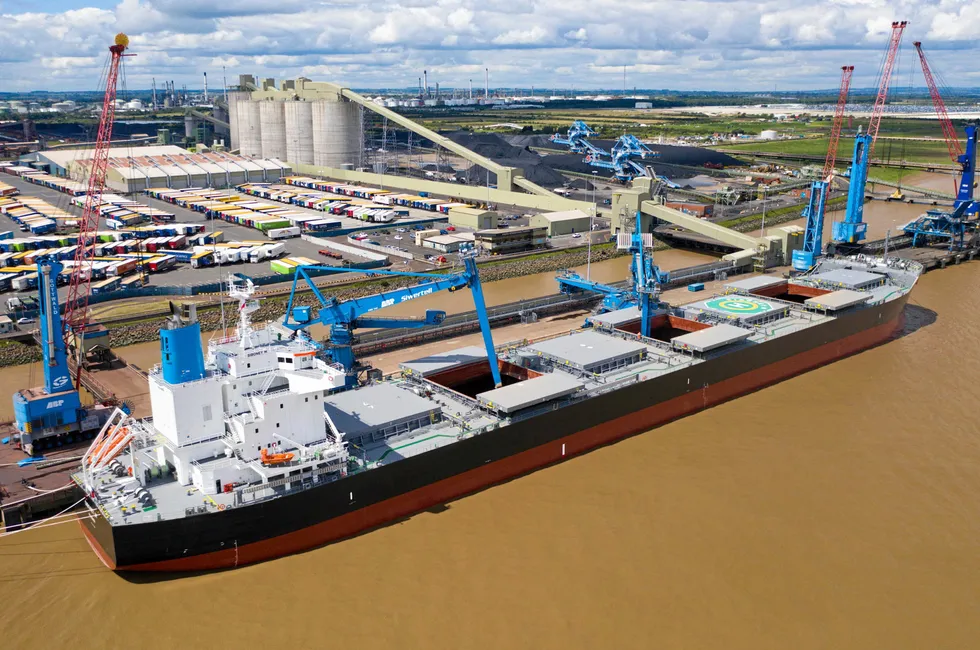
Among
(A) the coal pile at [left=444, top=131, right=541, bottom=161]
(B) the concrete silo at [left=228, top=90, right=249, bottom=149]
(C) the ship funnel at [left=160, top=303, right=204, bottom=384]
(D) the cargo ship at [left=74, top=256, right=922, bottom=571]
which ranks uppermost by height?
(B) the concrete silo at [left=228, top=90, right=249, bottom=149]

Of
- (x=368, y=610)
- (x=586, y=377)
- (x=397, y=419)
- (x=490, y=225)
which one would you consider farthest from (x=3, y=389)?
(x=490, y=225)

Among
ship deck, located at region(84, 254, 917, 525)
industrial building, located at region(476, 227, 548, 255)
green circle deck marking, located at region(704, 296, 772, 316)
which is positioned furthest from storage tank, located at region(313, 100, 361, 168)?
green circle deck marking, located at region(704, 296, 772, 316)

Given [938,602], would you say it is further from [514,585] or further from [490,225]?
[490,225]

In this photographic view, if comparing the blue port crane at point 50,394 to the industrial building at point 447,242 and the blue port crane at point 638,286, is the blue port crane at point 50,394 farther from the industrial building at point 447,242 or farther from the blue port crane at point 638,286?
the industrial building at point 447,242

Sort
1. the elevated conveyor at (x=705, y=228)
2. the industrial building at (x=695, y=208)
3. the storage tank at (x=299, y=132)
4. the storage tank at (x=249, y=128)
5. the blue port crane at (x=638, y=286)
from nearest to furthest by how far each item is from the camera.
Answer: the blue port crane at (x=638, y=286), the elevated conveyor at (x=705, y=228), the industrial building at (x=695, y=208), the storage tank at (x=299, y=132), the storage tank at (x=249, y=128)

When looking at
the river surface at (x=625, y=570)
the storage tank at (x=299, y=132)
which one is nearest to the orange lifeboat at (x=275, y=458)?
the river surface at (x=625, y=570)

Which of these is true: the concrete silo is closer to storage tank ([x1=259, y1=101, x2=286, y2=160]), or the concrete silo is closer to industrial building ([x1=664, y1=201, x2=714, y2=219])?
storage tank ([x1=259, y1=101, x2=286, y2=160])

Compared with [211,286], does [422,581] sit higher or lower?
lower
